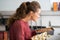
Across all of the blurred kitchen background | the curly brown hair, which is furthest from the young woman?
the blurred kitchen background

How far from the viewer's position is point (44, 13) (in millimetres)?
2818

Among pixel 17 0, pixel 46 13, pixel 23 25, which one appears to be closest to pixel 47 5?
pixel 46 13

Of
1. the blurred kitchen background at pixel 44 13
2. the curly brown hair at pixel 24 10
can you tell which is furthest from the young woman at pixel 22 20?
the blurred kitchen background at pixel 44 13

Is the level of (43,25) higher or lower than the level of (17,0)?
lower

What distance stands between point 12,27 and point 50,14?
1403mm

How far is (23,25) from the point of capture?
5.05 feet

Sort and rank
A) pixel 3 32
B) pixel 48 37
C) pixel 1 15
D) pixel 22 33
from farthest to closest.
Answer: pixel 1 15 → pixel 3 32 → pixel 48 37 → pixel 22 33

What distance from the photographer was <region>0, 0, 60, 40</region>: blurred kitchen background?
9.21 feet

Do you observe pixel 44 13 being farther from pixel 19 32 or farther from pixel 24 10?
pixel 19 32

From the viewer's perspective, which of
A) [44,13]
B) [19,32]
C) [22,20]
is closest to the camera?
[19,32]

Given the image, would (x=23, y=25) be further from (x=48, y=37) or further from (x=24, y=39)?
(x=48, y=37)

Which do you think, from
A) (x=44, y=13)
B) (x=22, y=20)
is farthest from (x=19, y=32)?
(x=44, y=13)

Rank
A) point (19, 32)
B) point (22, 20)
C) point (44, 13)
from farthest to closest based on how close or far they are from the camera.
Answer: point (44, 13), point (22, 20), point (19, 32)

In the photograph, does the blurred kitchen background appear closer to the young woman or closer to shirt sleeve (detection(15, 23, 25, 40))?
the young woman
